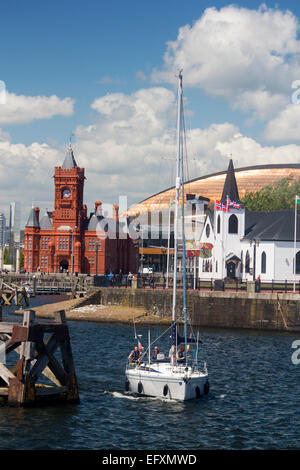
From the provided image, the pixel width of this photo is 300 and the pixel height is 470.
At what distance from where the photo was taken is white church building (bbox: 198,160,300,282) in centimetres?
8175

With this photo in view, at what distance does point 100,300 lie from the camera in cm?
7319

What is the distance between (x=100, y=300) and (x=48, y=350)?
4427 cm

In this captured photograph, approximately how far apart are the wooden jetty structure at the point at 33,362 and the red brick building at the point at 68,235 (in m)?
87.3

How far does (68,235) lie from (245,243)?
136ft

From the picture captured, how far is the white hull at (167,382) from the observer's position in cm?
3247

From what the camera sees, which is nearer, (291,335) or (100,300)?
(291,335)

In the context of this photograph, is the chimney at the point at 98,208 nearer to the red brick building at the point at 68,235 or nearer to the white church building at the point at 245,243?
the red brick building at the point at 68,235

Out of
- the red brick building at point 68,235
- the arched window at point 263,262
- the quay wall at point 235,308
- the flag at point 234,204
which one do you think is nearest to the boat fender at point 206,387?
the quay wall at point 235,308

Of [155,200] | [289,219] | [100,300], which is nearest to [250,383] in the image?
[100,300]

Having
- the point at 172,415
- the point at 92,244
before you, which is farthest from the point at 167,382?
the point at 92,244

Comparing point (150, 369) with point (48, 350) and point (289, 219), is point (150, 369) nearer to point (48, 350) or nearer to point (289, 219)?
point (48, 350)

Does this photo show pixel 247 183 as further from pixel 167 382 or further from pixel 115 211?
pixel 167 382

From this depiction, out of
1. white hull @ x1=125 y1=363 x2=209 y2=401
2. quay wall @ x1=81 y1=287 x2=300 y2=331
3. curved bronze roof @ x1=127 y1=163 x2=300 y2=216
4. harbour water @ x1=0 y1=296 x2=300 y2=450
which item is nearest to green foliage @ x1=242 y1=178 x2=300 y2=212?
curved bronze roof @ x1=127 y1=163 x2=300 y2=216

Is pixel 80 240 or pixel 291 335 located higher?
pixel 80 240
